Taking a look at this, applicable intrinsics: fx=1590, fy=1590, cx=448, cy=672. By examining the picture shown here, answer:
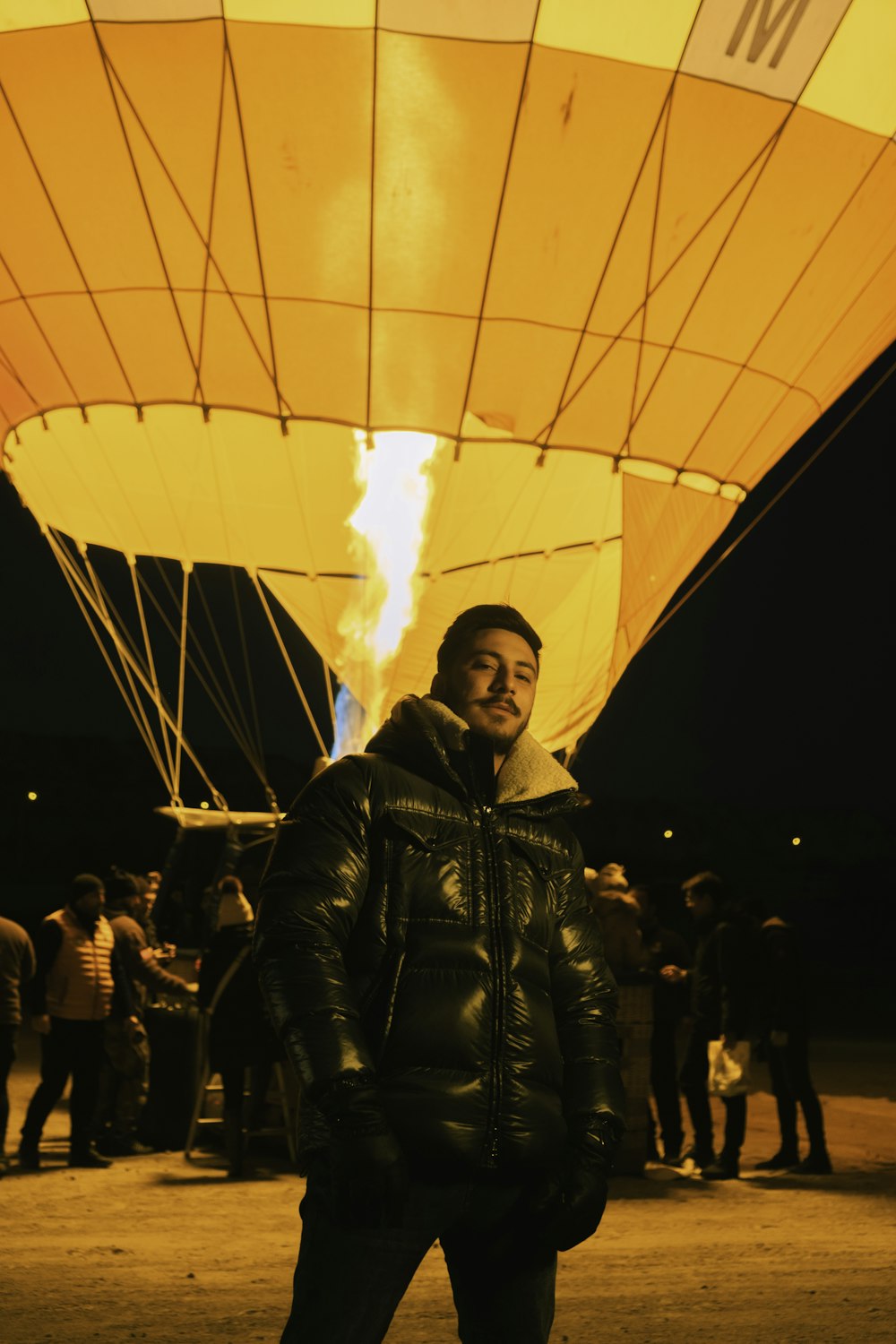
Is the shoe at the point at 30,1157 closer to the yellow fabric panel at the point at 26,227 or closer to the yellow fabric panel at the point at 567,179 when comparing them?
the yellow fabric panel at the point at 26,227

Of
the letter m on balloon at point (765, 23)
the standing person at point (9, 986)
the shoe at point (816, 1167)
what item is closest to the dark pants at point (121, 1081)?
the standing person at point (9, 986)

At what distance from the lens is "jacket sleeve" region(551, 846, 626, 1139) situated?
2820 millimetres

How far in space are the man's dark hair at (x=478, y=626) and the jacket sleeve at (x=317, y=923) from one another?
0.38 meters

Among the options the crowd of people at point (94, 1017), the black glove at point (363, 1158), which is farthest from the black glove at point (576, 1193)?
the crowd of people at point (94, 1017)

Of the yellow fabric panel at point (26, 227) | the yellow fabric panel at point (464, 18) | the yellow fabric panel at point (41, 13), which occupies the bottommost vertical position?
the yellow fabric panel at point (26, 227)

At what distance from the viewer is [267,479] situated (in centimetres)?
1180

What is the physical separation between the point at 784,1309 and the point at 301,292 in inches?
281

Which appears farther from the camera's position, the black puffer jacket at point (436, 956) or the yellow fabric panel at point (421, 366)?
the yellow fabric panel at point (421, 366)

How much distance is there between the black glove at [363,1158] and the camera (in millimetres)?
2510

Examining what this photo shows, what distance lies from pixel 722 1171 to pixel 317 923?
6.23m

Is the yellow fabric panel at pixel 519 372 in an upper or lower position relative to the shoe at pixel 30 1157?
upper

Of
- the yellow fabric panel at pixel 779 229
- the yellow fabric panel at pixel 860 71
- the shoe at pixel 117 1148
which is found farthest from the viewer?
the yellow fabric panel at pixel 779 229

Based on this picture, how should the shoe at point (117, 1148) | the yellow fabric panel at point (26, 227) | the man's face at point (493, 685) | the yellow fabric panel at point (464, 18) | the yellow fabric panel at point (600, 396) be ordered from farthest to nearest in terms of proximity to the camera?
the yellow fabric panel at point (600, 396) → the yellow fabric panel at point (26, 227) → the yellow fabric panel at point (464, 18) → the shoe at point (117, 1148) → the man's face at point (493, 685)

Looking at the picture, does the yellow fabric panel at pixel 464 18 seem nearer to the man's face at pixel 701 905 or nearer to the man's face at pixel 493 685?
the man's face at pixel 701 905
